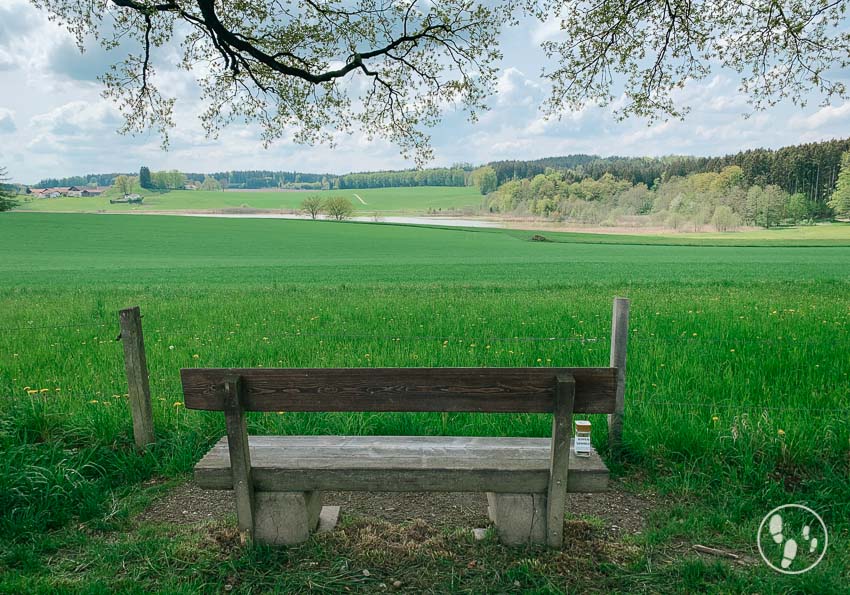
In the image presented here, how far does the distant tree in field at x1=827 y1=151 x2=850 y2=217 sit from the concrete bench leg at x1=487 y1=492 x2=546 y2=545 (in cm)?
8070

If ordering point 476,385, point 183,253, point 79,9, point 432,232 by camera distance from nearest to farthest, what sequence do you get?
point 476,385 < point 79,9 < point 183,253 < point 432,232

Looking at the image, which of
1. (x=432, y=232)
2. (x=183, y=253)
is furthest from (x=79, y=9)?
(x=432, y=232)

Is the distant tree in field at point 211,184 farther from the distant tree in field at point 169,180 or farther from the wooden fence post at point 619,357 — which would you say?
the wooden fence post at point 619,357

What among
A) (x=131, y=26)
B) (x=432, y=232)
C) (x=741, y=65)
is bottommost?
(x=432, y=232)

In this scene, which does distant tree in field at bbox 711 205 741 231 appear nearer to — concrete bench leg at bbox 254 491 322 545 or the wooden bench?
the wooden bench

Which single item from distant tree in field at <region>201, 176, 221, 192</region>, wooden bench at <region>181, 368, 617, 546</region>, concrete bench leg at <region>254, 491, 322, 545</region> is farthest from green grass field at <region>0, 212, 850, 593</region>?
distant tree in field at <region>201, 176, 221, 192</region>

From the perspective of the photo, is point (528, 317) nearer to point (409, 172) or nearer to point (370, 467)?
point (370, 467)

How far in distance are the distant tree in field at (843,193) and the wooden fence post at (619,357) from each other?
79.0 meters

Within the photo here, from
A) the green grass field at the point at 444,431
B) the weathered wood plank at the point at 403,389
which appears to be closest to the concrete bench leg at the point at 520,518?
the green grass field at the point at 444,431

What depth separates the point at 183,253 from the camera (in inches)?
1752

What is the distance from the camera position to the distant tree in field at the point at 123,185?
10933 centimetres

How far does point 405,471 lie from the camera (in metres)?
3.12

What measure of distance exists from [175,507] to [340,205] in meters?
92.8

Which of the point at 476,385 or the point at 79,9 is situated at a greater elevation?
the point at 79,9
